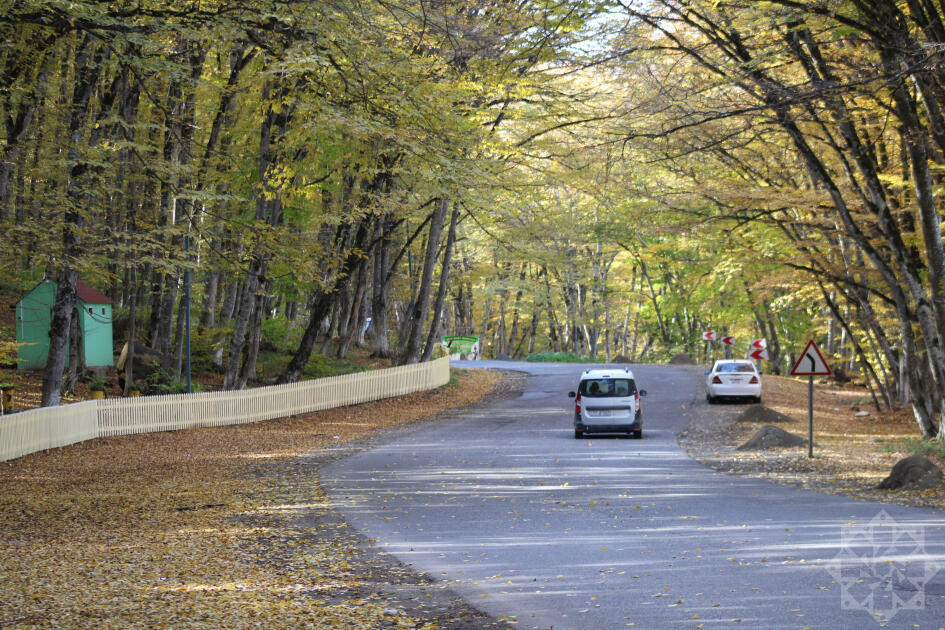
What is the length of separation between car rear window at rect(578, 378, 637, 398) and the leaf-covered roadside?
6.90 m

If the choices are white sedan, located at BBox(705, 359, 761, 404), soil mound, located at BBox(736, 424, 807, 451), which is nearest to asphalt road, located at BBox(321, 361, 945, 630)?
soil mound, located at BBox(736, 424, 807, 451)

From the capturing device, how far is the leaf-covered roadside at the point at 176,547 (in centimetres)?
633

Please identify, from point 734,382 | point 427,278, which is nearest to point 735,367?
point 734,382

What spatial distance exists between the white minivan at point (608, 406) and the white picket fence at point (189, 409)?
9620mm

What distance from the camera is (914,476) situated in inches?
465

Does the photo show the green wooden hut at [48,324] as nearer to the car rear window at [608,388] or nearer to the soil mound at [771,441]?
the car rear window at [608,388]

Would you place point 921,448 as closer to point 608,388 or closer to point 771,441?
point 771,441

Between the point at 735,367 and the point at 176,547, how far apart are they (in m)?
23.6

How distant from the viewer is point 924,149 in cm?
1391

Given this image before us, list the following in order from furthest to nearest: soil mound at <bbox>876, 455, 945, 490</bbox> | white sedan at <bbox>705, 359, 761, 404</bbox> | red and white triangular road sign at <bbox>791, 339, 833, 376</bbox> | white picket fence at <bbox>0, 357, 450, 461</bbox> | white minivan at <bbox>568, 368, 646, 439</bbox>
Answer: white sedan at <bbox>705, 359, 761, 404</bbox> → white minivan at <bbox>568, 368, 646, 439</bbox> → white picket fence at <bbox>0, 357, 450, 461</bbox> → red and white triangular road sign at <bbox>791, 339, 833, 376</bbox> → soil mound at <bbox>876, 455, 945, 490</bbox>

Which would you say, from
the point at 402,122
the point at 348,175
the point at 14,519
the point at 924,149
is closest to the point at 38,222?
the point at 14,519

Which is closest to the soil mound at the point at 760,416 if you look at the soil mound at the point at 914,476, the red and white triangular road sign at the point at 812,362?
the red and white triangular road sign at the point at 812,362

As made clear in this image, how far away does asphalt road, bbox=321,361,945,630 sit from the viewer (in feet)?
20.3

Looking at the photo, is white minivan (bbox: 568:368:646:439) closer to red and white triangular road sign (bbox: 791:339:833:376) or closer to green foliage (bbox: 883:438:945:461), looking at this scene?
red and white triangular road sign (bbox: 791:339:833:376)
